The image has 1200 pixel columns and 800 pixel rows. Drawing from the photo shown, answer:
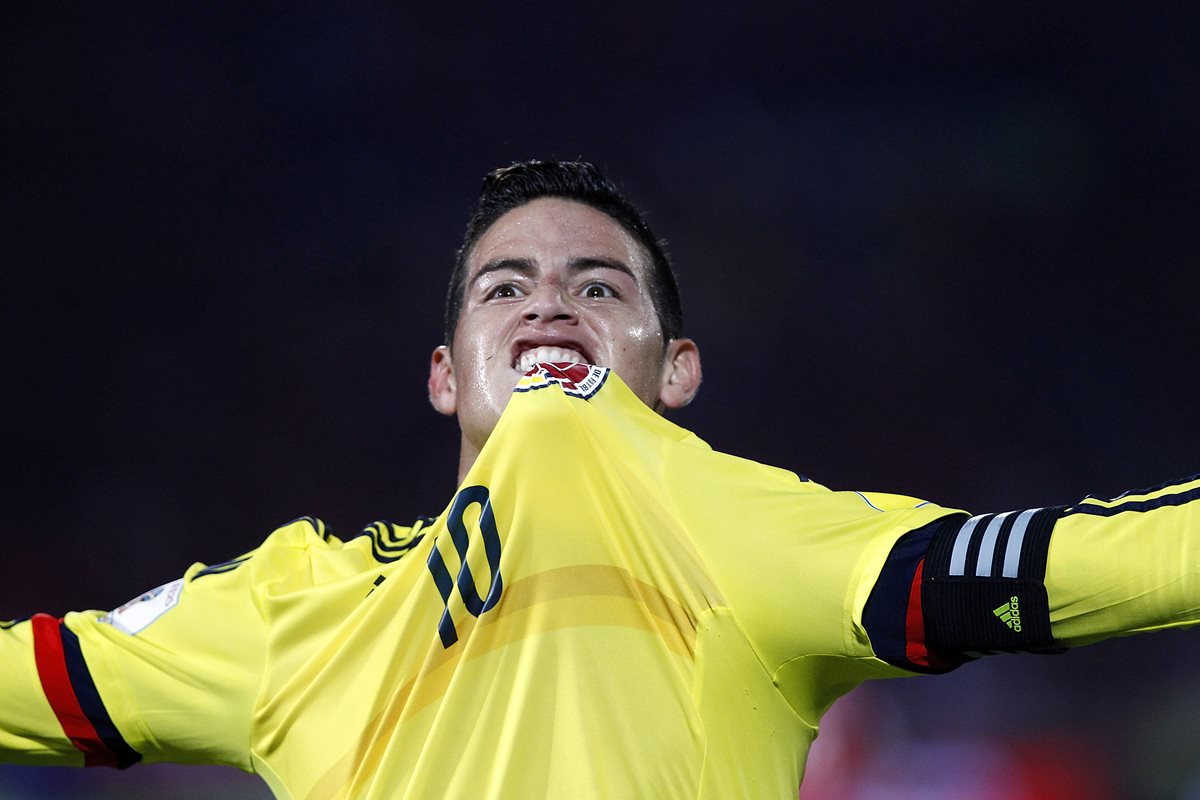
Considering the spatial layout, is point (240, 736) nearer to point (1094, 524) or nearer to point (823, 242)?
point (1094, 524)

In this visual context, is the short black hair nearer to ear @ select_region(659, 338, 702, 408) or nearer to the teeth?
ear @ select_region(659, 338, 702, 408)

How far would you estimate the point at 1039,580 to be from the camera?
1.16m

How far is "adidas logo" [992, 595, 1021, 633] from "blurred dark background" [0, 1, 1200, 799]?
9.87 ft

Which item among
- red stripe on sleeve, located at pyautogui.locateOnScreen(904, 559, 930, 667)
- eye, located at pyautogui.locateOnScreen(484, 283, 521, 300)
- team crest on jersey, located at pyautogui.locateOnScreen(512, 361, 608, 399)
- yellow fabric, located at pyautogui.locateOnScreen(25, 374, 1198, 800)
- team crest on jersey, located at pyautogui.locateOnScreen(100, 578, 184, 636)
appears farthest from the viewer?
eye, located at pyautogui.locateOnScreen(484, 283, 521, 300)

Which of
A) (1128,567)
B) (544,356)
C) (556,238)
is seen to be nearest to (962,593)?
(1128,567)

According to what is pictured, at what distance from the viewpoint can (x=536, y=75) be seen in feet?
14.6

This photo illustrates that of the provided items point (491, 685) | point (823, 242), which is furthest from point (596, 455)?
point (823, 242)

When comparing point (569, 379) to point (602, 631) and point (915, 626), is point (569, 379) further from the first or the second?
point (915, 626)

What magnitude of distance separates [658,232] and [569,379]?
2921 millimetres

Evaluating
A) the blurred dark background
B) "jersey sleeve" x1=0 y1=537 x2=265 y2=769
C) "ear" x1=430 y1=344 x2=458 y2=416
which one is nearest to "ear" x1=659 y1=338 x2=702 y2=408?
"ear" x1=430 y1=344 x2=458 y2=416

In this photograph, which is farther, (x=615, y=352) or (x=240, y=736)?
A: (x=615, y=352)

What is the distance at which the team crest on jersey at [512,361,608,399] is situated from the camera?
1.45m

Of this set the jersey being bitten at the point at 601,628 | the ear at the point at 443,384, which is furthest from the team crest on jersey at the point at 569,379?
the ear at the point at 443,384

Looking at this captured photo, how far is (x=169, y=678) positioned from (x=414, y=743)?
50 cm
